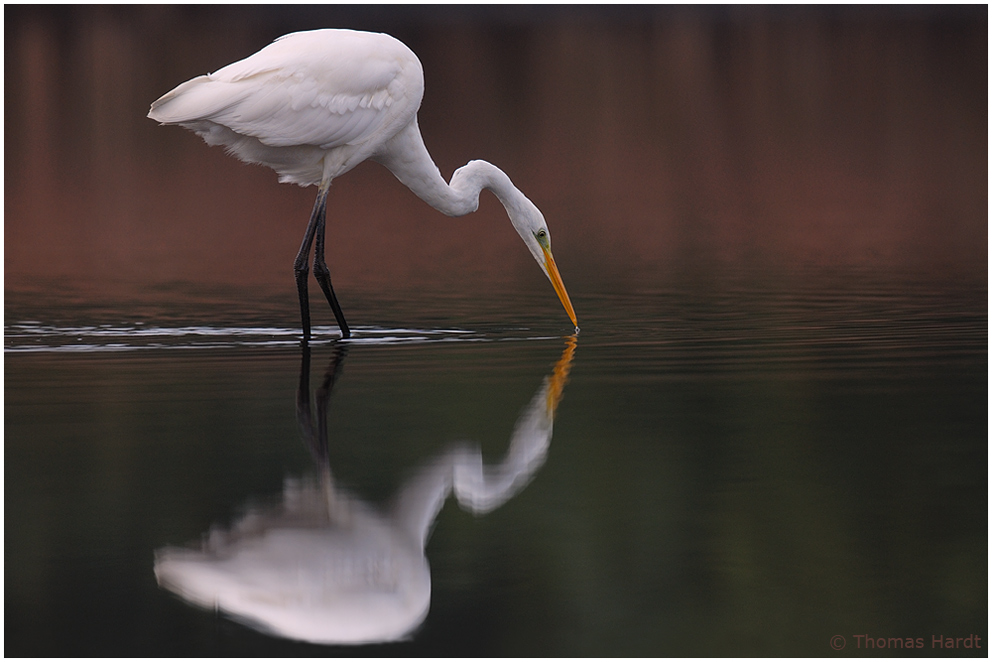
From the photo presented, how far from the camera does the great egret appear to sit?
8.41m

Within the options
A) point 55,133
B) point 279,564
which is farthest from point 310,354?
point 55,133

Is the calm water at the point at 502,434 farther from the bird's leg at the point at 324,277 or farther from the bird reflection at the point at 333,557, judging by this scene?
the bird's leg at the point at 324,277

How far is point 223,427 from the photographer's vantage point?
5566 mm

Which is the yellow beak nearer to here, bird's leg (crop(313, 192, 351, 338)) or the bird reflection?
bird's leg (crop(313, 192, 351, 338))

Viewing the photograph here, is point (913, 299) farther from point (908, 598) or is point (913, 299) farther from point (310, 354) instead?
point (908, 598)

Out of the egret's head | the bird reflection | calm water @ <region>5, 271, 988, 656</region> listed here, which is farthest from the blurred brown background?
the bird reflection

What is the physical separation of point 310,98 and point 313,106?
0.05 meters

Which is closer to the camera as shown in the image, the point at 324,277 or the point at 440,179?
the point at 324,277

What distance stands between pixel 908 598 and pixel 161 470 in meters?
2.39

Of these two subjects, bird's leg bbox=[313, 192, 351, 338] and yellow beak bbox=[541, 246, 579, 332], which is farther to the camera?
yellow beak bbox=[541, 246, 579, 332]

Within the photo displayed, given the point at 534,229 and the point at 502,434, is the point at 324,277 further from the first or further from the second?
the point at 502,434

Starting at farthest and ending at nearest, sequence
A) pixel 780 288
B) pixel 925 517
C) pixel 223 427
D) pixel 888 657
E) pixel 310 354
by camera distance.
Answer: pixel 780 288, pixel 310 354, pixel 223 427, pixel 925 517, pixel 888 657

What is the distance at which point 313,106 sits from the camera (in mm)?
8500

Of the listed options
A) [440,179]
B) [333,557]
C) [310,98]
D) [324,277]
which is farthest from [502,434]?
[440,179]
